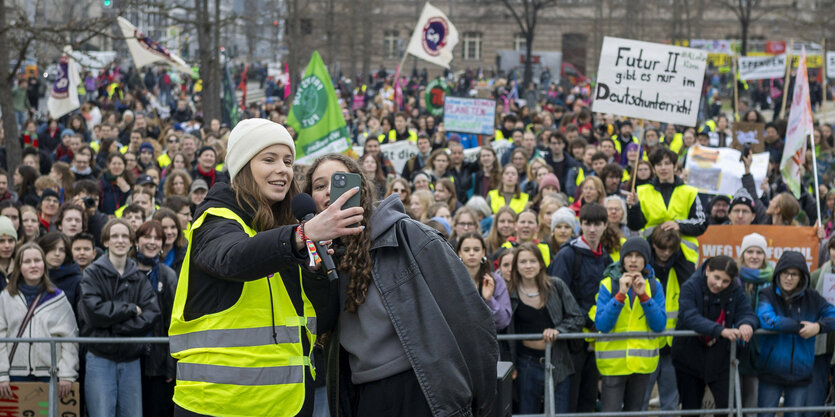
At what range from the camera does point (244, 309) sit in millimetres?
3527

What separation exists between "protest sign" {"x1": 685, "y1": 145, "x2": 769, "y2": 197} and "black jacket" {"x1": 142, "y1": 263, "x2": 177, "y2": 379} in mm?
6048

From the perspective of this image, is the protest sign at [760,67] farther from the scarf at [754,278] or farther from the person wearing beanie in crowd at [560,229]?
the scarf at [754,278]

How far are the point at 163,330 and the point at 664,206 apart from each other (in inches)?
170

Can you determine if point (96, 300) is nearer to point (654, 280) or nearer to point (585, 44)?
point (654, 280)

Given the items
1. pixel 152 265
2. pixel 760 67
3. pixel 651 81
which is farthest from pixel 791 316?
pixel 760 67

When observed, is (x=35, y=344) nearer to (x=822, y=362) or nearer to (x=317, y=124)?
(x=822, y=362)

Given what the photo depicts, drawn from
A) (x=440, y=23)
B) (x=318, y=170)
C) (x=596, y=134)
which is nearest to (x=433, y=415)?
(x=318, y=170)

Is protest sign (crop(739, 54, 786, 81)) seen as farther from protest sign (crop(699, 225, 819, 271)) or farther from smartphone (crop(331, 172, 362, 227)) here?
smartphone (crop(331, 172, 362, 227))

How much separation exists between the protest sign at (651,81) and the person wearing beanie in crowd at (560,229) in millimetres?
1832

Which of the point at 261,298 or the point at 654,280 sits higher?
the point at 261,298

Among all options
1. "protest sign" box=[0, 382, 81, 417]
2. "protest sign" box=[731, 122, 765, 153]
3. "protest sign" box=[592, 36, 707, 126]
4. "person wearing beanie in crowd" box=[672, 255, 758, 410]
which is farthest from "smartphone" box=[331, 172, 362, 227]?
"protest sign" box=[731, 122, 765, 153]

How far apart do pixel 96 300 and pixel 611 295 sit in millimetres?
3345

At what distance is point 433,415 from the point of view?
3.66 metres

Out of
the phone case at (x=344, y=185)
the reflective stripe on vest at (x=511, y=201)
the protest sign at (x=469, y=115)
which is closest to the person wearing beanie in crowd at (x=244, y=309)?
the phone case at (x=344, y=185)
